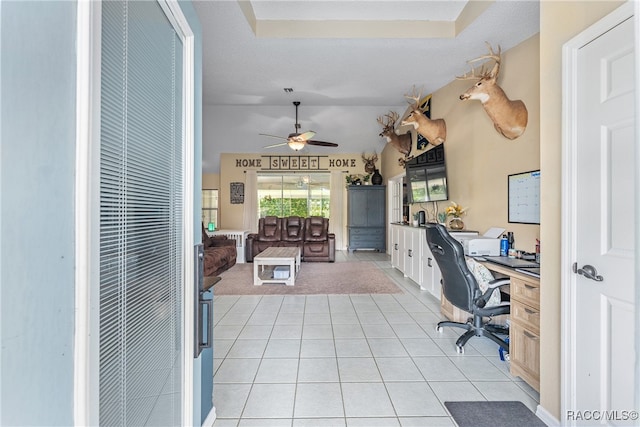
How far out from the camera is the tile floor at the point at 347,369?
1822 mm

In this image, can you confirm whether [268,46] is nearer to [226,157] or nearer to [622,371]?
[622,371]

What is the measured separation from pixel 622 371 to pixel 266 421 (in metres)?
1.73

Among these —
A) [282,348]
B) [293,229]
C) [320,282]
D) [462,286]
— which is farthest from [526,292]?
[293,229]

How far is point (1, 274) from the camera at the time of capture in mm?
523

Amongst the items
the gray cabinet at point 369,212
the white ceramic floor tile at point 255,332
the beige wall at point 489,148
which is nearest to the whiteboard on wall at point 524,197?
the beige wall at point 489,148

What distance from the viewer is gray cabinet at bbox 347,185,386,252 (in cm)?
844

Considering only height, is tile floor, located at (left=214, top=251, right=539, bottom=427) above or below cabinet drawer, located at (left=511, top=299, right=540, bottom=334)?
below

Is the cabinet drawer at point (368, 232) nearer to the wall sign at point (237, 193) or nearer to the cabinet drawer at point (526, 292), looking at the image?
the wall sign at point (237, 193)

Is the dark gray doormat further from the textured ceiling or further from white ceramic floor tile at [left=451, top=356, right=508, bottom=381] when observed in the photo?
the textured ceiling

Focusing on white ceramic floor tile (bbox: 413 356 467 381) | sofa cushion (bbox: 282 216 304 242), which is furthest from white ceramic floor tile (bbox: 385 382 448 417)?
sofa cushion (bbox: 282 216 304 242)

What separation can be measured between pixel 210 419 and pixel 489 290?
211 cm

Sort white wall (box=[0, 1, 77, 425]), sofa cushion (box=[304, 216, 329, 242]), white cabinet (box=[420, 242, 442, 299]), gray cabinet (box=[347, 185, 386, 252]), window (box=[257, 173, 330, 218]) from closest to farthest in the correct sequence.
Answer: white wall (box=[0, 1, 77, 425]) < white cabinet (box=[420, 242, 442, 299]) < sofa cushion (box=[304, 216, 329, 242]) < gray cabinet (box=[347, 185, 386, 252]) < window (box=[257, 173, 330, 218])

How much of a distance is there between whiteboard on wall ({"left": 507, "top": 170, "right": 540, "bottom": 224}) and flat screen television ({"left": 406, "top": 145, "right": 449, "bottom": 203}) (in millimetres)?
1377

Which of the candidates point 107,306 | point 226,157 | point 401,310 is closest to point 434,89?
point 401,310
